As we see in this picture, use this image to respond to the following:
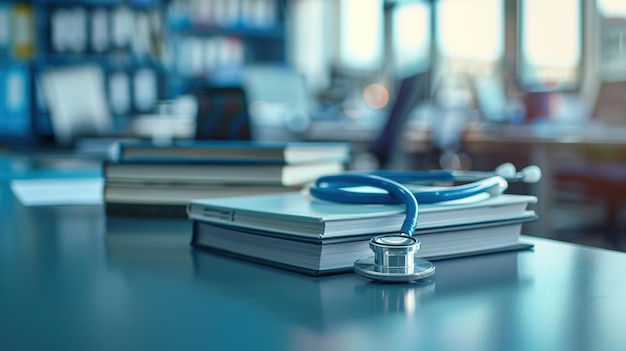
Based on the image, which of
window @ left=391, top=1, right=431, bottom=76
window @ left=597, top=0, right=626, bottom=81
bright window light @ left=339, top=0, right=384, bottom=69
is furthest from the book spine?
bright window light @ left=339, top=0, right=384, bottom=69

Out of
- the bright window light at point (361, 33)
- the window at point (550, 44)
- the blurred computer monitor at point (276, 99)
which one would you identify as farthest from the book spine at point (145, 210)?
the bright window light at point (361, 33)

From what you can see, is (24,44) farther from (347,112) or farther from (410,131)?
(410,131)

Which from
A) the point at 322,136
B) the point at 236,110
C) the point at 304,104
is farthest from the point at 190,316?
the point at 304,104

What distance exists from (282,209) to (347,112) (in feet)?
16.2

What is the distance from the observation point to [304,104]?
199 inches

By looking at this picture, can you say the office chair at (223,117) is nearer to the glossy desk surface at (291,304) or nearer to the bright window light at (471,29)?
the glossy desk surface at (291,304)

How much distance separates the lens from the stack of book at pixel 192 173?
0.79m

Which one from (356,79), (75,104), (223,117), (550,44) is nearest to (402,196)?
(223,117)

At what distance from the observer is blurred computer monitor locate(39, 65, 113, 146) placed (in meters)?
3.89

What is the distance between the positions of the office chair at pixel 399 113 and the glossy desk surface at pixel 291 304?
124 inches

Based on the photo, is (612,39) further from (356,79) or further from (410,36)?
(410,36)

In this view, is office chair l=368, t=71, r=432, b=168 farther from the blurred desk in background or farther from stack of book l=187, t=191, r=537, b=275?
stack of book l=187, t=191, r=537, b=275

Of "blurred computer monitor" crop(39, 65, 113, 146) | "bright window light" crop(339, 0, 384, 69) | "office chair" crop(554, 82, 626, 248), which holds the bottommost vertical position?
"office chair" crop(554, 82, 626, 248)

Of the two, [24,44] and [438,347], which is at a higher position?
[24,44]
